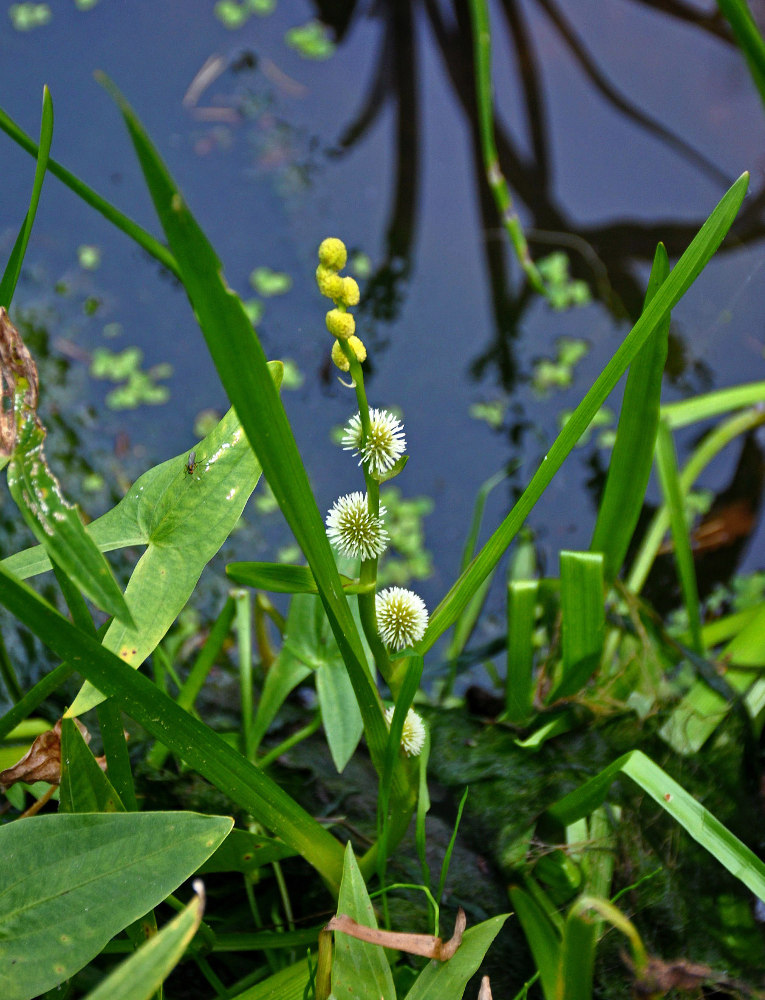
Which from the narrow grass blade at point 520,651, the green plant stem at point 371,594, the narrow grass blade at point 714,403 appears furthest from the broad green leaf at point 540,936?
the narrow grass blade at point 714,403

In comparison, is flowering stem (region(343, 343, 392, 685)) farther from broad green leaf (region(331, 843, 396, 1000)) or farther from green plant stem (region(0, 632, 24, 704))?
green plant stem (region(0, 632, 24, 704))

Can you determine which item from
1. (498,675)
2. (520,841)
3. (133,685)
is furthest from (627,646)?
(133,685)

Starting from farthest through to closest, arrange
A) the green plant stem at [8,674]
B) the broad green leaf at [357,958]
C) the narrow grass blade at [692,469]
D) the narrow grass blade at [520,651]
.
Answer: the narrow grass blade at [692,469]
the narrow grass blade at [520,651]
the green plant stem at [8,674]
the broad green leaf at [357,958]

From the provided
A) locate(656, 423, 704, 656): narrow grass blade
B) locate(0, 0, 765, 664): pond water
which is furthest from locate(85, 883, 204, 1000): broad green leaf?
locate(0, 0, 765, 664): pond water

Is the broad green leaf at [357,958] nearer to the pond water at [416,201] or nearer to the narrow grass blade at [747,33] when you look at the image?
the narrow grass blade at [747,33]

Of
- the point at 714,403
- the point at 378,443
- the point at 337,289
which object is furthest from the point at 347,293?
the point at 714,403

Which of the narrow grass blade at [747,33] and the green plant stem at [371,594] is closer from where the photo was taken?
the green plant stem at [371,594]

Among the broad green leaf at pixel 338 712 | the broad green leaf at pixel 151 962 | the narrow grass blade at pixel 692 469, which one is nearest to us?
the broad green leaf at pixel 151 962

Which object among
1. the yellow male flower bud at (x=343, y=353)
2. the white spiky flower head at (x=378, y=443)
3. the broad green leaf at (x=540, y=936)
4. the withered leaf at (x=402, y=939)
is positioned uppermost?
the yellow male flower bud at (x=343, y=353)

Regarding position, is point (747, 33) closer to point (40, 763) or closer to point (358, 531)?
point (358, 531)
